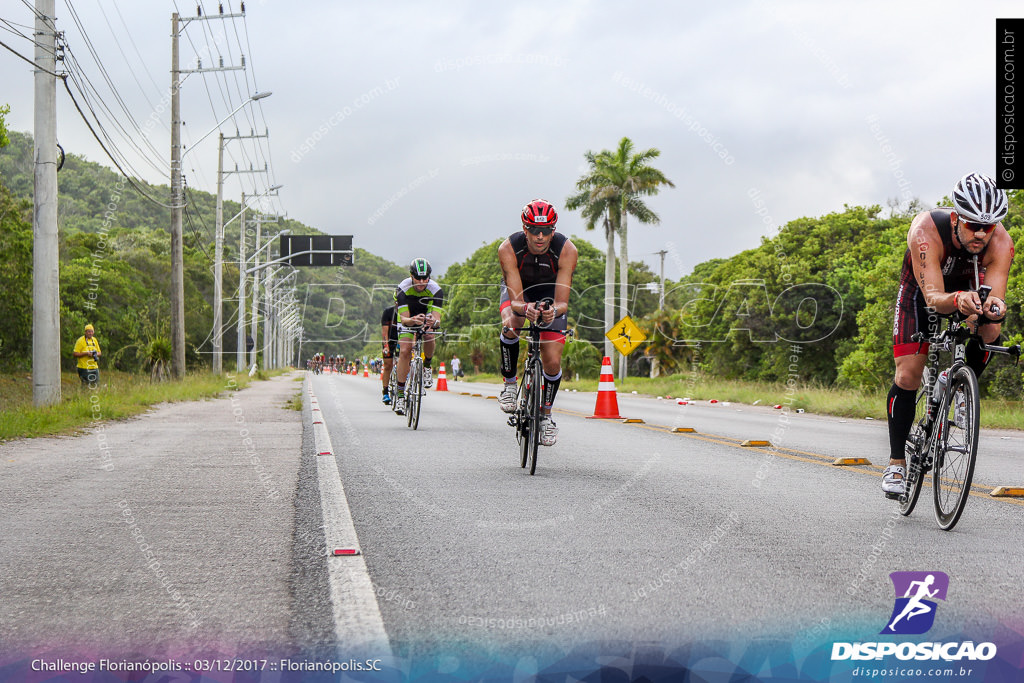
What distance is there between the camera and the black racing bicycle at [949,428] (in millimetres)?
5203

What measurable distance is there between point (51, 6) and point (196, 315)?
42.3 m

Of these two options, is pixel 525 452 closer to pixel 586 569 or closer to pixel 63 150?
pixel 586 569

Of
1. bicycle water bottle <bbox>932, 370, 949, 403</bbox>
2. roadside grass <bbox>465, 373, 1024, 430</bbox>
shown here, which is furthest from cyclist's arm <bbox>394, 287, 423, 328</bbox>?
roadside grass <bbox>465, 373, 1024, 430</bbox>

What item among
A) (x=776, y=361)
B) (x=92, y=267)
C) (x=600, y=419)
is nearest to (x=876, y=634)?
(x=600, y=419)

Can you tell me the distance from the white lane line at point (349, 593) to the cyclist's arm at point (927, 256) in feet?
11.4

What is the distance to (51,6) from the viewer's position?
15.9 metres

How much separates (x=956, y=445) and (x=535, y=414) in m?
3.65

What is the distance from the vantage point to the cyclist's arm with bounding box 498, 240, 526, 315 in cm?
791

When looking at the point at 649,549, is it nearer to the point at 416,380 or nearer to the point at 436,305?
the point at 416,380

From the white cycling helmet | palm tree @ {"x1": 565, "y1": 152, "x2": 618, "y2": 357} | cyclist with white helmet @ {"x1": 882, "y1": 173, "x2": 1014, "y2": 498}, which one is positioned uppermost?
palm tree @ {"x1": 565, "y1": 152, "x2": 618, "y2": 357}

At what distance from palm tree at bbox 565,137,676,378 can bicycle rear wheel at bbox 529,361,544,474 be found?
38.8 meters

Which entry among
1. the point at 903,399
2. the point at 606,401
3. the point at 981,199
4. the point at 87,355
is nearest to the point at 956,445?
the point at 903,399

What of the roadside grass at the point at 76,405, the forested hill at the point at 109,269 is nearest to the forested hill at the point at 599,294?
the forested hill at the point at 109,269

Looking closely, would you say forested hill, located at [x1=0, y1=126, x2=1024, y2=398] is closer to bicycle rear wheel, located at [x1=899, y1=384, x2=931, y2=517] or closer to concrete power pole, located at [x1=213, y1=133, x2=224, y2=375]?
concrete power pole, located at [x1=213, y1=133, x2=224, y2=375]
